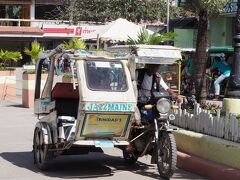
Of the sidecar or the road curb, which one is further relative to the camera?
the sidecar

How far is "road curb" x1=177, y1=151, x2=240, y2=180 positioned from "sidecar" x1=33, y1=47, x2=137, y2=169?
3.72 ft

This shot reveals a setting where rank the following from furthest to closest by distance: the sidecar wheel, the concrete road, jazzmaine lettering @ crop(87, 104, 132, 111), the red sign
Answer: the red sign
the sidecar wheel
the concrete road
jazzmaine lettering @ crop(87, 104, 132, 111)

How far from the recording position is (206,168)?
805 centimetres

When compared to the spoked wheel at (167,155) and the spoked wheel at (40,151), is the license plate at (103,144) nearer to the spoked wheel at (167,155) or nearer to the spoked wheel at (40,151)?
the spoked wheel at (167,155)

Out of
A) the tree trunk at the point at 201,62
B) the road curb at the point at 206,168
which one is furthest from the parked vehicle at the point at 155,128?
the tree trunk at the point at 201,62

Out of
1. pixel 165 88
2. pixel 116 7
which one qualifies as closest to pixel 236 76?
pixel 165 88

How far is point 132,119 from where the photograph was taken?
7.99 m

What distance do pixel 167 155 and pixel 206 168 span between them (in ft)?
2.24

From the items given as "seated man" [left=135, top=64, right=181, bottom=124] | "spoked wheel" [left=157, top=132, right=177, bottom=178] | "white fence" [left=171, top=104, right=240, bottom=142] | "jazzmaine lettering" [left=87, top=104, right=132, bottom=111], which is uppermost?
"seated man" [left=135, top=64, right=181, bottom=124]

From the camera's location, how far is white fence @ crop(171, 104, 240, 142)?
8.05 metres

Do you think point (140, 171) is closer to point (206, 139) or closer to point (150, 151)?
point (150, 151)

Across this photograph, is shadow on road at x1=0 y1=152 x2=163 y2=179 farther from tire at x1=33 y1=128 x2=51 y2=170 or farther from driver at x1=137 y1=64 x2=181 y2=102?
driver at x1=137 y1=64 x2=181 y2=102

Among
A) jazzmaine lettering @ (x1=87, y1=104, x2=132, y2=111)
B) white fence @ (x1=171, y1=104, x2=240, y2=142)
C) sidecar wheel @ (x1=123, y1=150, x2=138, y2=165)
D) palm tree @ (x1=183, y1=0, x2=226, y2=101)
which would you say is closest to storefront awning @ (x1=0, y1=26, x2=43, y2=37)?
palm tree @ (x1=183, y1=0, x2=226, y2=101)

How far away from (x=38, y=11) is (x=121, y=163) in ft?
145
